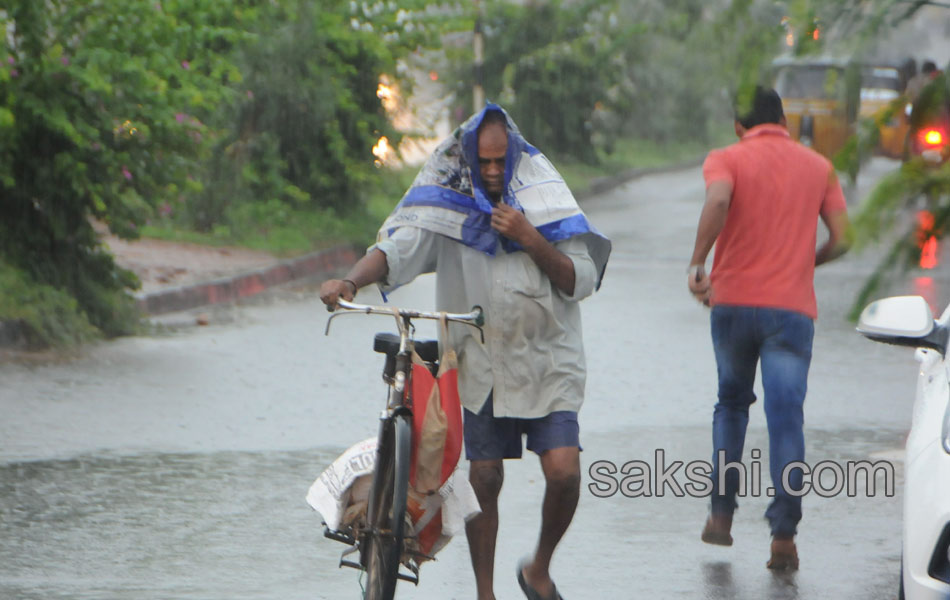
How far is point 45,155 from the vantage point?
36.2 feet

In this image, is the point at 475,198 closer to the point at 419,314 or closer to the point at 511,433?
the point at 419,314

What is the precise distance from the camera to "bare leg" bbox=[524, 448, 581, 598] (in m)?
4.84

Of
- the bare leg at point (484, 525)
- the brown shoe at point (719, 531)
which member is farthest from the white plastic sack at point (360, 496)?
the brown shoe at point (719, 531)

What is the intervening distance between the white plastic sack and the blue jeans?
56.8 inches

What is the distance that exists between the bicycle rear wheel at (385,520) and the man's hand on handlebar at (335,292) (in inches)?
14.3

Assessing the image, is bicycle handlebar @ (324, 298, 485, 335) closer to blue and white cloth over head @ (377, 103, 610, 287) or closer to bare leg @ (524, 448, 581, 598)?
blue and white cloth over head @ (377, 103, 610, 287)

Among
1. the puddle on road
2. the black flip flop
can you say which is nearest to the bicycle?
the black flip flop

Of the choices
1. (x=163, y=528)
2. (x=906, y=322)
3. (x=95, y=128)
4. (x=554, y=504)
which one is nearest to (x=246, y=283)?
(x=95, y=128)

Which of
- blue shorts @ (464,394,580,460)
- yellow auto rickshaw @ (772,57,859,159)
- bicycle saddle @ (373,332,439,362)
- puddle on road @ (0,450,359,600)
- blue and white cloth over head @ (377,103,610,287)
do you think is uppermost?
yellow auto rickshaw @ (772,57,859,159)

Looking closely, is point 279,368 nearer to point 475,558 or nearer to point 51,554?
point 51,554

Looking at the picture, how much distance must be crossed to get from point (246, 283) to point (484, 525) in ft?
31.8

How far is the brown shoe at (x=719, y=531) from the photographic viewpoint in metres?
5.80

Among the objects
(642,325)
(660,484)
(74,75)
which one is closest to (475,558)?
(660,484)

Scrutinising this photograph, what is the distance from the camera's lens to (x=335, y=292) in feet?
14.6
